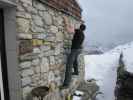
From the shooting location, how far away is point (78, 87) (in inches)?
223

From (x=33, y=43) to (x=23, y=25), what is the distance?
0.38 m

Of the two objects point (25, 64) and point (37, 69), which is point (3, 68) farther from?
point (37, 69)

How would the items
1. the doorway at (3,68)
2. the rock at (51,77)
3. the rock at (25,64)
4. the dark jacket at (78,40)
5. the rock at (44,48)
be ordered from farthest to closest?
the dark jacket at (78,40), the rock at (51,77), the rock at (44,48), the rock at (25,64), the doorway at (3,68)

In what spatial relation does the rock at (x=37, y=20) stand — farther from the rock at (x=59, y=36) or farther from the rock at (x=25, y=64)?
the rock at (x=59, y=36)

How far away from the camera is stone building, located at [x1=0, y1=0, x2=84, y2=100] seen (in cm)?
251

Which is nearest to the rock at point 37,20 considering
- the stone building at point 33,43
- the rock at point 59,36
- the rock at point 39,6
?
the stone building at point 33,43

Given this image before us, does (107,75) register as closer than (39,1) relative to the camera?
No

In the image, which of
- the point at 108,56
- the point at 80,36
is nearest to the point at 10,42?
the point at 80,36

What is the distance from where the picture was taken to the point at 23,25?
8.72ft

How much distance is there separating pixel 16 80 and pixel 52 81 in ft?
3.91

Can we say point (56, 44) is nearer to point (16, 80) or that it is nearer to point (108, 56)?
point (16, 80)

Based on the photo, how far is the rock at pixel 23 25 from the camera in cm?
256

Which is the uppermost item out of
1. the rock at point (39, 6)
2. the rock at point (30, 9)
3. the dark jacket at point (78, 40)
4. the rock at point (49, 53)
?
the rock at point (39, 6)

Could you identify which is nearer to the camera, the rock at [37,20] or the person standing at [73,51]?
the rock at [37,20]
